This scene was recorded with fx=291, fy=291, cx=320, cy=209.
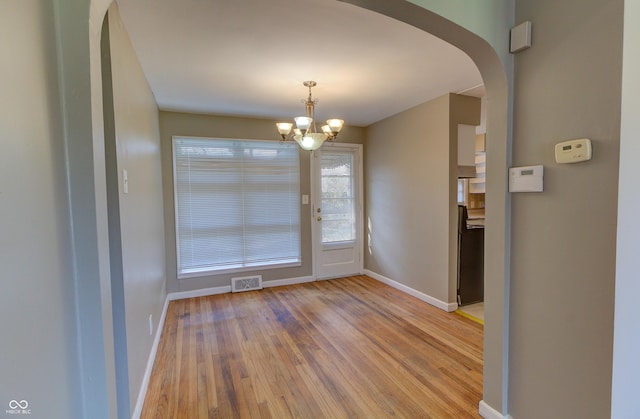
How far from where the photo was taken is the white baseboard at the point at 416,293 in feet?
10.6

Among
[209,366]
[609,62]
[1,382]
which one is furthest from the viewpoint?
[209,366]

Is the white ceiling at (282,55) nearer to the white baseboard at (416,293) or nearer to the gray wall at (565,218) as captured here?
the gray wall at (565,218)

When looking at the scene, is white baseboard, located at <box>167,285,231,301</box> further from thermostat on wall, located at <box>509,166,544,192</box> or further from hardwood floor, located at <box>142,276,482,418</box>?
thermostat on wall, located at <box>509,166,544,192</box>

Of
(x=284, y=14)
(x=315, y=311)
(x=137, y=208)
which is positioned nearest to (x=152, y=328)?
(x=137, y=208)

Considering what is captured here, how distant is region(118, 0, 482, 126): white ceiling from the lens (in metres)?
1.70

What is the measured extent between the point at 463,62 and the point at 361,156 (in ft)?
7.64

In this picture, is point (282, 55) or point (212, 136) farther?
point (212, 136)

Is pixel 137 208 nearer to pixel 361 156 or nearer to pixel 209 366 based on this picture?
pixel 209 366

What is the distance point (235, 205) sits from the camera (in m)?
3.94

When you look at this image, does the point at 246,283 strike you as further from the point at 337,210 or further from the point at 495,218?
the point at 495,218

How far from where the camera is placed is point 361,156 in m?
4.61

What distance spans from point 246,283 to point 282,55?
2.90 meters

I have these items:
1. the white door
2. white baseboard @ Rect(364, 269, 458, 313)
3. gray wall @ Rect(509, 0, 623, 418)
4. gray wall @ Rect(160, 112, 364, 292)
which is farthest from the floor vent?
gray wall @ Rect(509, 0, 623, 418)

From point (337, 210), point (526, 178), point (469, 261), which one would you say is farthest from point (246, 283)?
point (526, 178)
